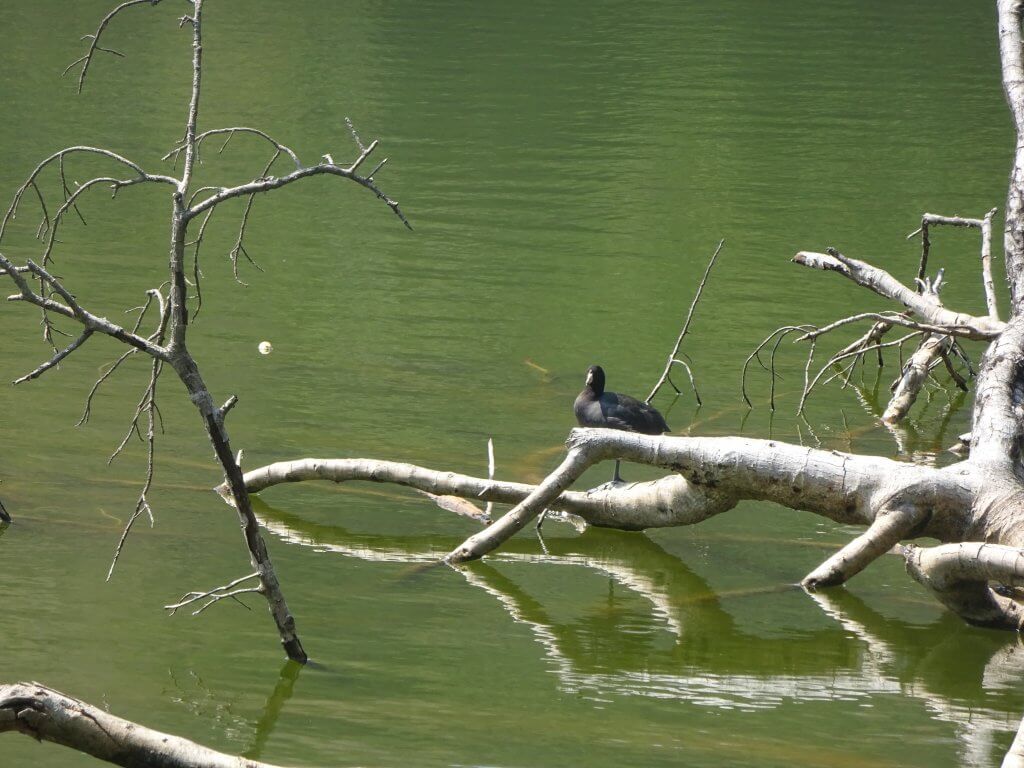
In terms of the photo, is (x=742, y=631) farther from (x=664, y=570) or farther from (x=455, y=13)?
(x=455, y=13)

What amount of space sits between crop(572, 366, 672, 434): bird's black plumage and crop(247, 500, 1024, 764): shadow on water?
1.20 m

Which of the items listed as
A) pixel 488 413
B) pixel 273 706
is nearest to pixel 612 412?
pixel 488 413

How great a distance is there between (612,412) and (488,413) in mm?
1445

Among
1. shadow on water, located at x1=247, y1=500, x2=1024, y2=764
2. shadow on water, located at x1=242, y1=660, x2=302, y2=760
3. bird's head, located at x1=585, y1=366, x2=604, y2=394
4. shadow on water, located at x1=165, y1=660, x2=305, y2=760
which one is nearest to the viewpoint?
shadow on water, located at x1=242, y1=660, x2=302, y2=760

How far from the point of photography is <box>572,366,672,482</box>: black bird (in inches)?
369

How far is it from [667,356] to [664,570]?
176 inches

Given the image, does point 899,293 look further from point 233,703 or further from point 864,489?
point 233,703

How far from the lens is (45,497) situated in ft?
28.2

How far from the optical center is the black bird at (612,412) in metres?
9.38

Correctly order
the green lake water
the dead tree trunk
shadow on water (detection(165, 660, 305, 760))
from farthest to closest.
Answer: the dead tree trunk
the green lake water
shadow on water (detection(165, 660, 305, 760))

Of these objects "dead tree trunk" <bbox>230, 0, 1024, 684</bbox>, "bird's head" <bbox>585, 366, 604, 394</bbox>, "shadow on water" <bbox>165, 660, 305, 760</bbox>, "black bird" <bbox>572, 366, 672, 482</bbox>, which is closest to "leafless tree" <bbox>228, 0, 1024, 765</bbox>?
"dead tree trunk" <bbox>230, 0, 1024, 684</bbox>

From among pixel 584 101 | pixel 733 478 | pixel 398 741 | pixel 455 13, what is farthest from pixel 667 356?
pixel 455 13

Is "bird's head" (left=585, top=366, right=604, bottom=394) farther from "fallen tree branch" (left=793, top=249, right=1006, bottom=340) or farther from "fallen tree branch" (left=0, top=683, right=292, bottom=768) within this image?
"fallen tree branch" (left=0, top=683, right=292, bottom=768)

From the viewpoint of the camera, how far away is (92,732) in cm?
427
